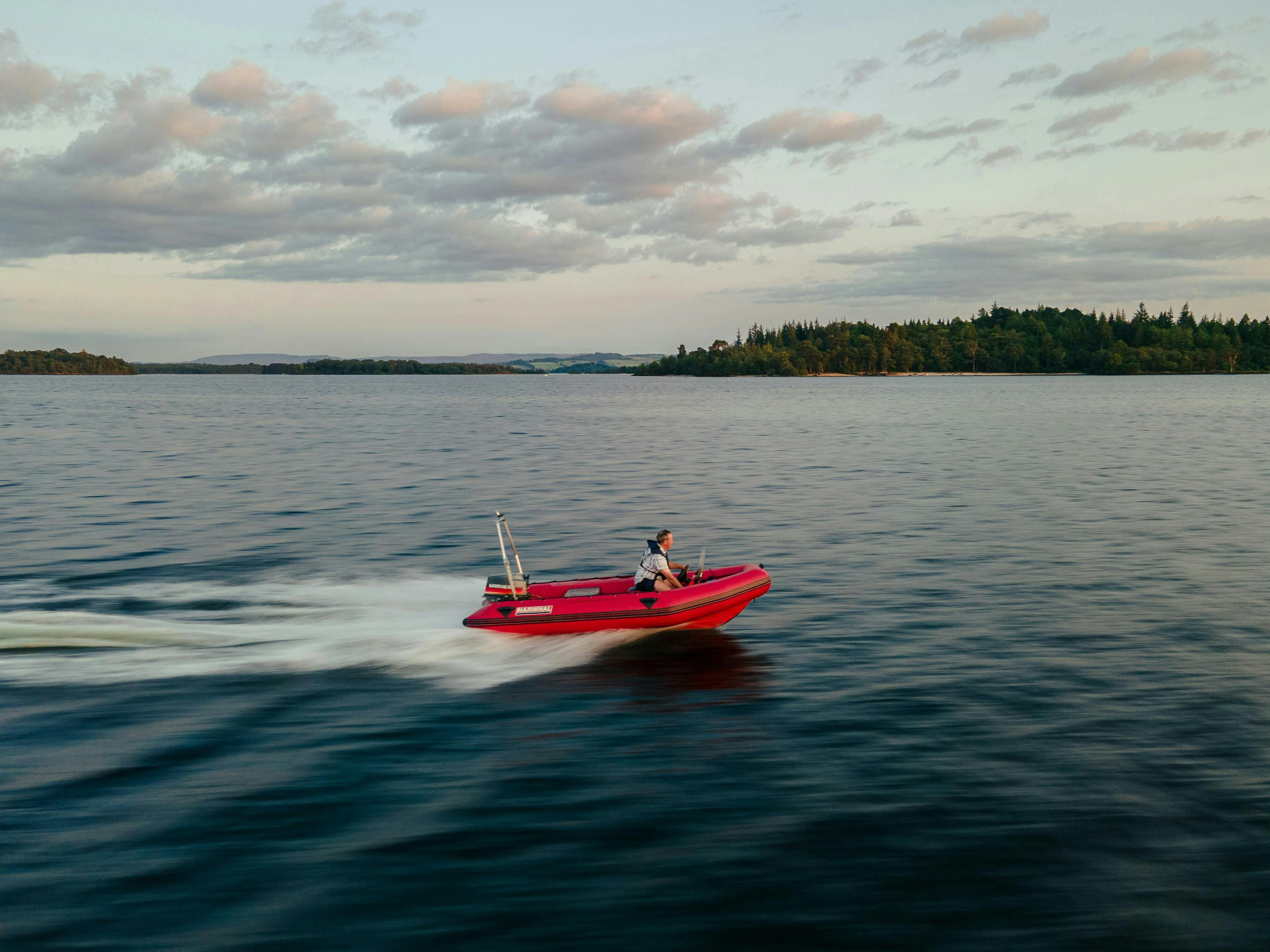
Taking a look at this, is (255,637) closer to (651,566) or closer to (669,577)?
(651,566)

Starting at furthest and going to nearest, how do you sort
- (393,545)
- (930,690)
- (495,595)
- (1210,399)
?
(1210,399) → (393,545) → (495,595) → (930,690)

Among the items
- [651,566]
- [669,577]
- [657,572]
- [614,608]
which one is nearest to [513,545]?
[614,608]

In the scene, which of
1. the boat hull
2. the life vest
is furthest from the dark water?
the life vest

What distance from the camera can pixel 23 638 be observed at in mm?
15828

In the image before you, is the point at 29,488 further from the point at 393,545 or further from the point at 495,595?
the point at 495,595

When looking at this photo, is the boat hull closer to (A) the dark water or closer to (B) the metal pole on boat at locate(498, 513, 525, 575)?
(A) the dark water

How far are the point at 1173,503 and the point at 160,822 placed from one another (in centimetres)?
3271

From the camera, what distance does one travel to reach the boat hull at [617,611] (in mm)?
15695

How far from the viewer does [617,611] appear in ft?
51.5

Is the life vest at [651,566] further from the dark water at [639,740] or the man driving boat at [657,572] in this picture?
the dark water at [639,740]

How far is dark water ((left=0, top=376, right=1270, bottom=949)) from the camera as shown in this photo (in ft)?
27.0

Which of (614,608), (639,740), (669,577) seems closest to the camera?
(639,740)

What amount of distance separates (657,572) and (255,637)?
7.46m

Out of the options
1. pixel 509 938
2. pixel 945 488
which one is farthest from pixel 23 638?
pixel 945 488
